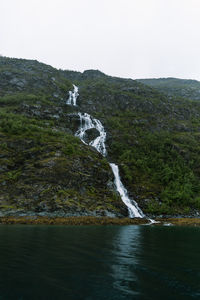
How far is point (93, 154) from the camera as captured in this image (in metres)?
80.9

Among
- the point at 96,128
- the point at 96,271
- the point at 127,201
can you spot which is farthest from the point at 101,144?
the point at 96,271

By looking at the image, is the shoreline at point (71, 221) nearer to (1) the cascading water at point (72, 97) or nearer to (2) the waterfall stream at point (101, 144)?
(2) the waterfall stream at point (101, 144)

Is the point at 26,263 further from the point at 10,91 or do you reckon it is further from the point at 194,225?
the point at 10,91

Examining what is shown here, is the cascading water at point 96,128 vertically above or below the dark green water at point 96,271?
above

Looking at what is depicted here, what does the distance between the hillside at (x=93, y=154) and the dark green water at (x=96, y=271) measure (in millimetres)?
30240

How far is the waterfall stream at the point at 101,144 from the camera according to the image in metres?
61.5

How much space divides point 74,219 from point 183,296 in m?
36.8

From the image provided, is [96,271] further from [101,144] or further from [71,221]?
[101,144]

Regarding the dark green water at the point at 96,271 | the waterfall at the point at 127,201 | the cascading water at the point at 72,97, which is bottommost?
the waterfall at the point at 127,201

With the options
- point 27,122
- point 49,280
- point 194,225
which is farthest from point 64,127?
point 49,280

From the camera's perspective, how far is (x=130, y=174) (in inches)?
3031

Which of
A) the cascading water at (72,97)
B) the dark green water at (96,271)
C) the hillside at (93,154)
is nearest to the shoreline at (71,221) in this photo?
the hillside at (93,154)

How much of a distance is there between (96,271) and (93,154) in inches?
2571

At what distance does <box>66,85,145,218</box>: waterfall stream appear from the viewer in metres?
61.5
